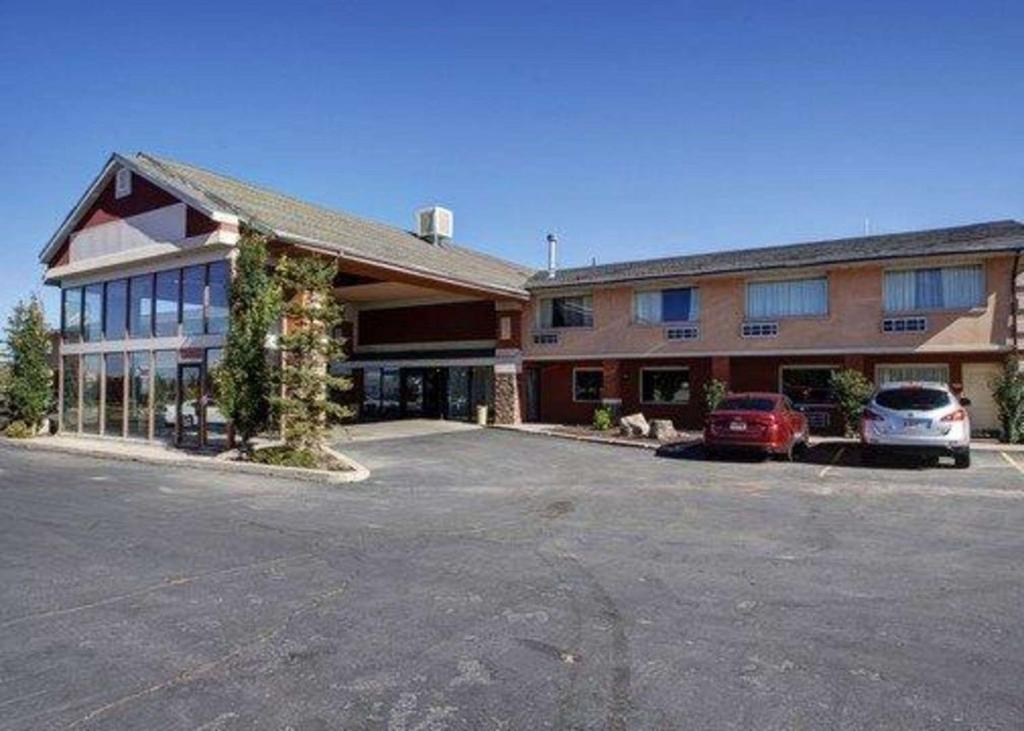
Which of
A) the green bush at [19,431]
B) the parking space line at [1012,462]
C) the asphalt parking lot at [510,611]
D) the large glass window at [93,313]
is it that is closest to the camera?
the asphalt parking lot at [510,611]

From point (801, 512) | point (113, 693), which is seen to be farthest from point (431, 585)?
point (801, 512)

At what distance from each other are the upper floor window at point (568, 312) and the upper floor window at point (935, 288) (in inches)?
408

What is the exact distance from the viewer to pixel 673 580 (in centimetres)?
686

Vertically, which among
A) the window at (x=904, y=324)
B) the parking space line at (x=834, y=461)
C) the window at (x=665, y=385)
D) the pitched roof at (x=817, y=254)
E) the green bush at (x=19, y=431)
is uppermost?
the pitched roof at (x=817, y=254)

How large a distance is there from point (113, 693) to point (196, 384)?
16.8 m

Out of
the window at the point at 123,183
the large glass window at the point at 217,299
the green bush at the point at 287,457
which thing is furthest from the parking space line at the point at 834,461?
the window at the point at 123,183

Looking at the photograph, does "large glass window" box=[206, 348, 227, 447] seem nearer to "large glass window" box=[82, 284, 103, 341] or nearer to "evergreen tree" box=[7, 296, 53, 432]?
"large glass window" box=[82, 284, 103, 341]

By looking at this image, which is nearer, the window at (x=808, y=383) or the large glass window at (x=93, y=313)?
the large glass window at (x=93, y=313)

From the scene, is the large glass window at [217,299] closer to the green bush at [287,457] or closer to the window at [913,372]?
the green bush at [287,457]

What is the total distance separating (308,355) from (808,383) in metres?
16.5

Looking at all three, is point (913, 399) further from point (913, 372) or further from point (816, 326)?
point (816, 326)

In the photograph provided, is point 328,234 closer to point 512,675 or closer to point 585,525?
point 585,525

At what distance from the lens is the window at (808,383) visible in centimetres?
2352

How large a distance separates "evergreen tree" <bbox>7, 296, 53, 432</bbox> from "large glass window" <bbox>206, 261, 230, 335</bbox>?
30.7ft
